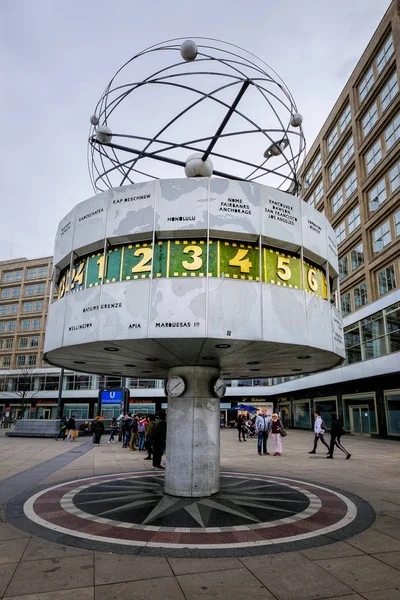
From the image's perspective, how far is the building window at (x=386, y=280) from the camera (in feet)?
99.8

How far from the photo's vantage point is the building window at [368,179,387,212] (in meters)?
31.9

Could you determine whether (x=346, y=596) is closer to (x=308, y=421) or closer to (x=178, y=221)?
(x=178, y=221)

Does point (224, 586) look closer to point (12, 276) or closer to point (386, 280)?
point (386, 280)

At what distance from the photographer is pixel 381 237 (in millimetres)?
32125

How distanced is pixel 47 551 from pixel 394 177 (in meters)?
32.2

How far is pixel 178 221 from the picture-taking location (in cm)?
889

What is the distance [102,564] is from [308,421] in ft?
146

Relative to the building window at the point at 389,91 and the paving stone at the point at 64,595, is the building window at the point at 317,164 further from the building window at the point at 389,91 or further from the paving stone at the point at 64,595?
the paving stone at the point at 64,595

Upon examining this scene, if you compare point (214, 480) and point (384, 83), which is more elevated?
point (384, 83)

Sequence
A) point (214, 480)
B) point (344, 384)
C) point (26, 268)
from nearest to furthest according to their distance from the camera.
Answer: point (214, 480) < point (344, 384) < point (26, 268)

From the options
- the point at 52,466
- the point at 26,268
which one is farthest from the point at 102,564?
the point at 26,268

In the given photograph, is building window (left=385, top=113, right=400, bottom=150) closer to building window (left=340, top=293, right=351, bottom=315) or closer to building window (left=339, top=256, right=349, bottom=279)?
building window (left=339, top=256, right=349, bottom=279)

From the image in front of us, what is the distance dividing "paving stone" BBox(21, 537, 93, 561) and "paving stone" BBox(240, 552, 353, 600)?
2534mm

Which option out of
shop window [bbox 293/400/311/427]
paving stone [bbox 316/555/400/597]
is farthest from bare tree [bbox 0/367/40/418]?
paving stone [bbox 316/555/400/597]
